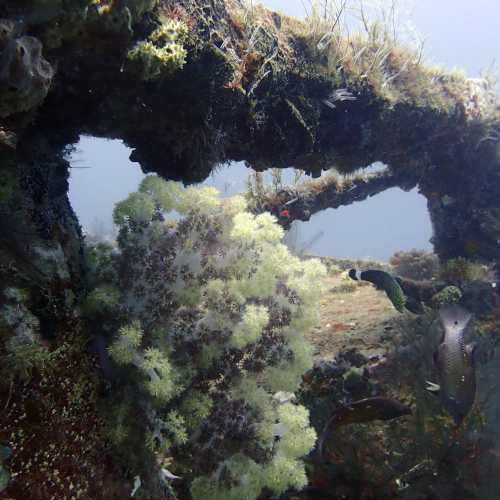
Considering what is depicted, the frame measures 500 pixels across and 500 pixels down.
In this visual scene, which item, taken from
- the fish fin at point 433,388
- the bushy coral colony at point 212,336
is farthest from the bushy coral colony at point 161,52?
the fish fin at point 433,388

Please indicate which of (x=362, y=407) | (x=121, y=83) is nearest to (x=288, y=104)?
(x=121, y=83)

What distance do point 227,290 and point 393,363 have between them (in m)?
2.86

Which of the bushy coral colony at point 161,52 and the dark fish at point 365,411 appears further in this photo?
the dark fish at point 365,411

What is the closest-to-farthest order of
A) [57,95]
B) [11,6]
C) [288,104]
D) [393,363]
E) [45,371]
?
[11,6], [45,371], [57,95], [288,104], [393,363]

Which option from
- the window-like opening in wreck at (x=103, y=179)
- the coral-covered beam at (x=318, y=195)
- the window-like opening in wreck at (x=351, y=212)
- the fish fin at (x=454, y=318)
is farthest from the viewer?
the window-like opening in wreck at (x=103, y=179)

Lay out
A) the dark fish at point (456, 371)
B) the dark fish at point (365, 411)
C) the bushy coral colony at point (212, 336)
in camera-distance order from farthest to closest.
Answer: the dark fish at point (456, 371), the dark fish at point (365, 411), the bushy coral colony at point (212, 336)

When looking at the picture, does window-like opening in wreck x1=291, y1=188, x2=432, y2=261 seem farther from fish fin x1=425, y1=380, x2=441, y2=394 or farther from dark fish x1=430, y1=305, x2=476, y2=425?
dark fish x1=430, y1=305, x2=476, y2=425

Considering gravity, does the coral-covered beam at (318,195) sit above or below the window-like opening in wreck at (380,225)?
below

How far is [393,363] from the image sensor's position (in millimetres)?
4816

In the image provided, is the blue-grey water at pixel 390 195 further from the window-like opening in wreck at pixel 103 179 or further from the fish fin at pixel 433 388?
the fish fin at pixel 433 388

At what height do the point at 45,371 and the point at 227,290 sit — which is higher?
the point at 227,290

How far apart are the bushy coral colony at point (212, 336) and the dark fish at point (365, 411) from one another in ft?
1.77

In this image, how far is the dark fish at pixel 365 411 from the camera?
3.43 metres

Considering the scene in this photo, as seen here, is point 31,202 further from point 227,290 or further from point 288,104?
point 288,104
